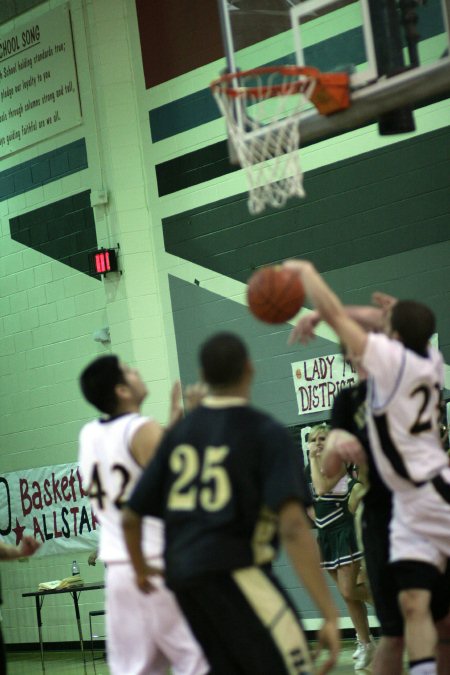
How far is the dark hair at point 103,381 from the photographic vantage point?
4.74 m

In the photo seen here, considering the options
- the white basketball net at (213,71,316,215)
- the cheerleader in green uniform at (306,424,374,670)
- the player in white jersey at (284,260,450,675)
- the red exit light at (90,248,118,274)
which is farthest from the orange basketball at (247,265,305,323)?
the red exit light at (90,248,118,274)

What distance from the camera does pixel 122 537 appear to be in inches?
183

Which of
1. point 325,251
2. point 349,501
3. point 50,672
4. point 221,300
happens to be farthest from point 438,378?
point 50,672

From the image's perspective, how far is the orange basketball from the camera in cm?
491

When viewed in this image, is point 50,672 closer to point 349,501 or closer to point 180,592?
point 349,501

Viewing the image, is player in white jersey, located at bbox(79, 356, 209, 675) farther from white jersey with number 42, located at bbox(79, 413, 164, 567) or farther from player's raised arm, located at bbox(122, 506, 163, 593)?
player's raised arm, located at bbox(122, 506, 163, 593)

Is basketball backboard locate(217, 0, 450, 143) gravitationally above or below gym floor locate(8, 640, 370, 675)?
above

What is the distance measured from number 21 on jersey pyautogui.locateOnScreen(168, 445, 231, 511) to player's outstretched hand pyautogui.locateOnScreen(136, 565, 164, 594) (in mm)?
472

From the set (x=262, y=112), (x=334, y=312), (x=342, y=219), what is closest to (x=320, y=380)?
(x=342, y=219)

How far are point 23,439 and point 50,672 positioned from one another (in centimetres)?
288

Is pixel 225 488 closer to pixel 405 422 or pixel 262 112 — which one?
pixel 405 422

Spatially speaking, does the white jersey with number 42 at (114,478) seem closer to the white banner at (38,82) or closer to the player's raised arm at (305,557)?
the player's raised arm at (305,557)

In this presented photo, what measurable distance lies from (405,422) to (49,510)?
791 cm

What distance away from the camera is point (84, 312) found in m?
11.5
